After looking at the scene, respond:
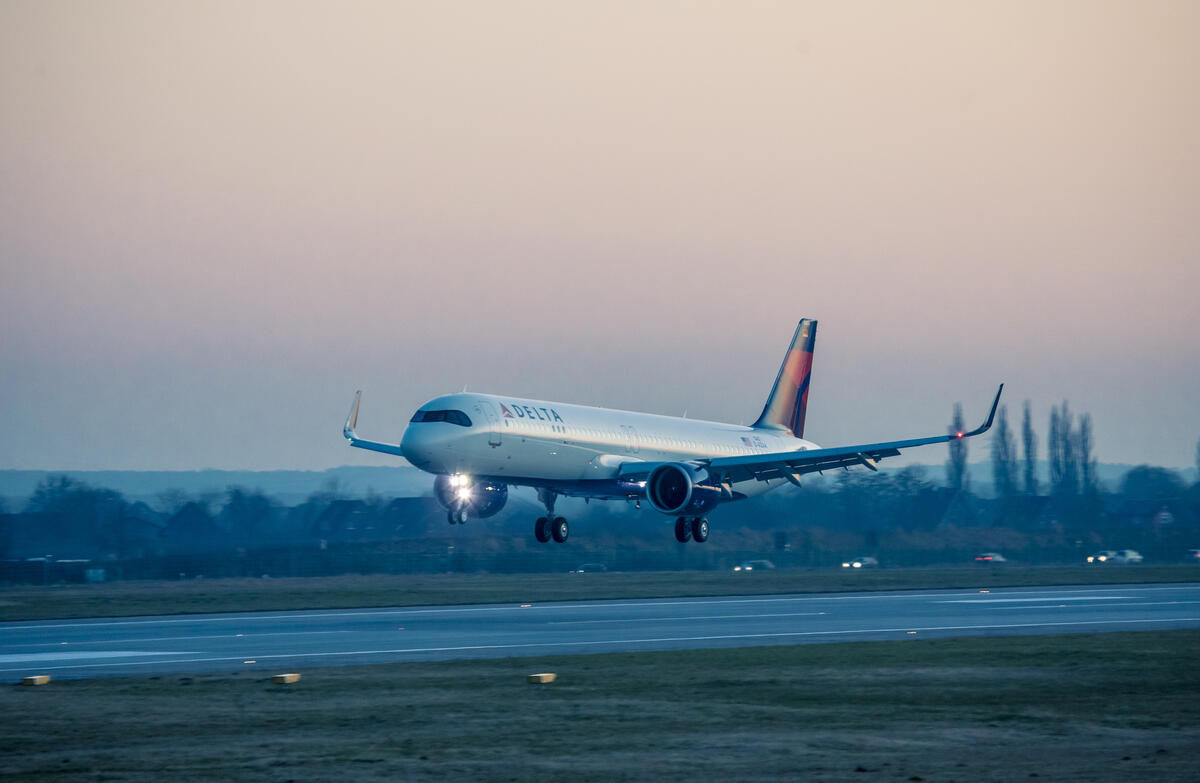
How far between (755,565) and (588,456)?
40446 mm

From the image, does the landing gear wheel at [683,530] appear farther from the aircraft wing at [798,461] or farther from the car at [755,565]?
the car at [755,565]

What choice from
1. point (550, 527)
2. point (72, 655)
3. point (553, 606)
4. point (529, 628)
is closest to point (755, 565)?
point (550, 527)

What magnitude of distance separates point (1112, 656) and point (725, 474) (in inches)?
1109

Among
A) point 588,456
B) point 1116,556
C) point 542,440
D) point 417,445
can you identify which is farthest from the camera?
point 1116,556

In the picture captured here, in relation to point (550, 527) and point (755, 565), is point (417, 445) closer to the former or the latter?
point (550, 527)

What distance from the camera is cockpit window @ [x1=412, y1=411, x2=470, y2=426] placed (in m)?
48.4

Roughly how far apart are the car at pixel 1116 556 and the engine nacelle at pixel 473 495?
66.0m

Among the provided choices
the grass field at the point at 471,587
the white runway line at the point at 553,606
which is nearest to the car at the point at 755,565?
the grass field at the point at 471,587

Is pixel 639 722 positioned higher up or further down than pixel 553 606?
further down

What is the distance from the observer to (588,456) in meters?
53.8

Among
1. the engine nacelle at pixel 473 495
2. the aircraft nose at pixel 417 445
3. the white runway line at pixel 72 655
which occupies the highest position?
the aircraft nose at pixel 417 445

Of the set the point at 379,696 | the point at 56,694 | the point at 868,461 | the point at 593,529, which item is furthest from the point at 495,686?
the point at 593,529

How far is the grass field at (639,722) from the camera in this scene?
17.5 metres

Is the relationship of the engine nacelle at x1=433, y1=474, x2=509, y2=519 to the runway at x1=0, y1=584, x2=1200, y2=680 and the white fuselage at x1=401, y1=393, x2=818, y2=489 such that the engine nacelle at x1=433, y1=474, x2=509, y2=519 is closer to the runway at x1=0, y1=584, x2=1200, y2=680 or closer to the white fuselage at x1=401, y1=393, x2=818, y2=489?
the white fuselage at x1=401, y1=393, x2=818, y2=489
